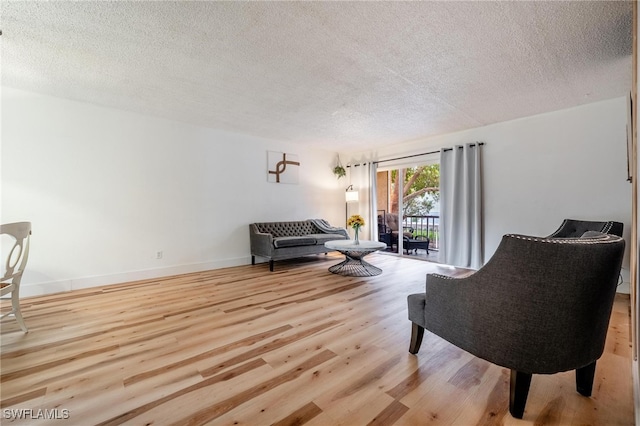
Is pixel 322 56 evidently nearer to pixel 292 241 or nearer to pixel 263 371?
pixel 263 371

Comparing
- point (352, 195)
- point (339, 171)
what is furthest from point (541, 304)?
point (339, 171)

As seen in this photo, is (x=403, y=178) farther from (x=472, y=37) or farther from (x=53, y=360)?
(x=53, y=360)

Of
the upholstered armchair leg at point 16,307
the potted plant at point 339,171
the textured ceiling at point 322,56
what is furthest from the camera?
the potted plant at point 339,171

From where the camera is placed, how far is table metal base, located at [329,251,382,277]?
4.27 m

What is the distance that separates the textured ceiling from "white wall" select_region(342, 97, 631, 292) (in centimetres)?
30

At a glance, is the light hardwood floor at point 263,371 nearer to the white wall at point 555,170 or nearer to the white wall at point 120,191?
the white wall at point 120,191

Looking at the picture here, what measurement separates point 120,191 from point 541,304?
4.73m

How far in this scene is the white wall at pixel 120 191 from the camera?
3266 mm

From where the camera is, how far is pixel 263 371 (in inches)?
68.6

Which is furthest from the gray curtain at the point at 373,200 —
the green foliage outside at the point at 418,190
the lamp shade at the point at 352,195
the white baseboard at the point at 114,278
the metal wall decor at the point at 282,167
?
Result: the white baseboard at the point at 114,278

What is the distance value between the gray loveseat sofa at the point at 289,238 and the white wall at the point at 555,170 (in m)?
2.85

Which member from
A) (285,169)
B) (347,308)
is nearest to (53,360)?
(347,308)

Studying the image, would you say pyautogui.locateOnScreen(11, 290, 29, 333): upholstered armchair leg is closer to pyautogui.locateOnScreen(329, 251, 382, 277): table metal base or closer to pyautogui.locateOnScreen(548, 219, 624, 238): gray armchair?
pyautogui.locateOnScreen(329, 251, 382, 277): table metal base

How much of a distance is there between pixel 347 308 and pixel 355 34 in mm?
2528
